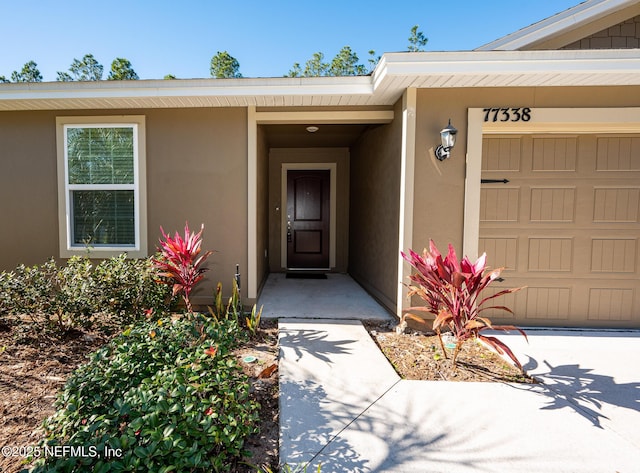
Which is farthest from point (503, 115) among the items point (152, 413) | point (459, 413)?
point (152, 413)

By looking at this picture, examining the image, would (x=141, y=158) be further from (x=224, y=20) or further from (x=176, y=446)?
(x=224, y=20)

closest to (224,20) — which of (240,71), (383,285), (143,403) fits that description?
(383,285)

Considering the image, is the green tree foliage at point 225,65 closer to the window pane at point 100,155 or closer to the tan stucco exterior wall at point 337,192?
the tan stucco exterior wall at point 337,192

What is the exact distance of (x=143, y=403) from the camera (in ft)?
4.78

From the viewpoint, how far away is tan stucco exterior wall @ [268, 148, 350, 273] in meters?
6.52

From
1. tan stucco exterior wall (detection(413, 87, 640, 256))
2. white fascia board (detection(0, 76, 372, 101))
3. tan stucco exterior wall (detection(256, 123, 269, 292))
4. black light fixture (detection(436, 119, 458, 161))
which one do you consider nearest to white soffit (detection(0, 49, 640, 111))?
white fascia board (detection(0, 76, 372, 101))

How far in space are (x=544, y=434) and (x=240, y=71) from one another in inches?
987

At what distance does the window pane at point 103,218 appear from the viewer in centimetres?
411

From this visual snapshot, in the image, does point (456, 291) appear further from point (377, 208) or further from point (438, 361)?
point (377, 208)

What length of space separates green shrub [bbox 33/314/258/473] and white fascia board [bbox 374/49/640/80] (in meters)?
3.02

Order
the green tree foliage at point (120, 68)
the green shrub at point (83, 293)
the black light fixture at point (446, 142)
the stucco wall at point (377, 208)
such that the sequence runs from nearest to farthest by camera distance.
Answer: the green shrub at point (83, 293) → the black light fixture at point (446, 142) → the stucco wall at point (377, 208) → the green tree foliage at point (120, 68)

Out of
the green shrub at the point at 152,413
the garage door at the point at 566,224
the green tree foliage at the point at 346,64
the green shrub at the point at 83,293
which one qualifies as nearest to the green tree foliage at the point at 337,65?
the green tree foliage at the point at 346,64

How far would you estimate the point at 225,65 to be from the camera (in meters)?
21.7

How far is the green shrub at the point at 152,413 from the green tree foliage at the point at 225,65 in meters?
23.1
